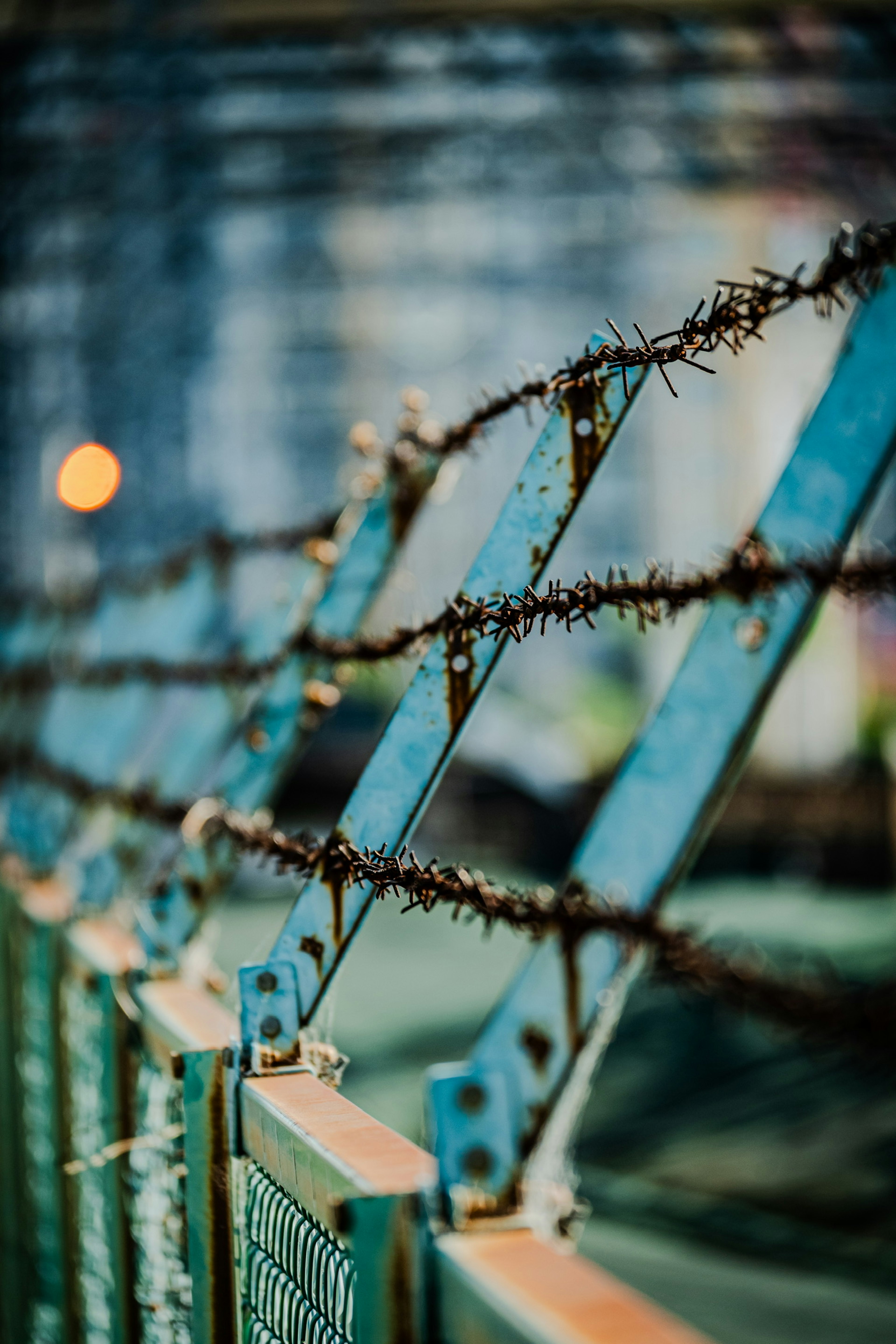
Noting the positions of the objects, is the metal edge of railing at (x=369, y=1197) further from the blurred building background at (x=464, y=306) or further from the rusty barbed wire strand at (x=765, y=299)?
the blurred building background at (x=464, y=306)

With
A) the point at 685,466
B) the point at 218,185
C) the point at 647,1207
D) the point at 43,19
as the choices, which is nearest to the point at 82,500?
the point at 647,1207

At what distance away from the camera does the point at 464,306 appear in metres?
16.5

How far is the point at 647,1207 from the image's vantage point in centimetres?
445

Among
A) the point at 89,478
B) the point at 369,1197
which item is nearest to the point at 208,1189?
the point at 369,1197

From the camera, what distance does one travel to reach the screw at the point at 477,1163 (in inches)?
42.5

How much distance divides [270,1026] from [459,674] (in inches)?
15.8

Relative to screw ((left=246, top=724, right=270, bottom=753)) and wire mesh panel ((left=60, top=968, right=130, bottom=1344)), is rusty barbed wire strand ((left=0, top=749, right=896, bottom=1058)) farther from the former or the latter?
wire mesh panel ((left=60, top=968, right=130, bottom=1344))

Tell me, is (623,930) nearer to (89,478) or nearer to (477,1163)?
(477,1163)

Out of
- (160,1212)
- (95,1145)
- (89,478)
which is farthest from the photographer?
Result: (89,478)

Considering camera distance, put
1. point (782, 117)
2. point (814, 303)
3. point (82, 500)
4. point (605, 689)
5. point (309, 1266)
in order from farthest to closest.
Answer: point (605, 689)
point (782, 117)
point (82, 500)
point (309, 1266)
point (814, 303)

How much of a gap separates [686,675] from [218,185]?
14892 mm

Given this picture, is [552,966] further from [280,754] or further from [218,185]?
[218,185]

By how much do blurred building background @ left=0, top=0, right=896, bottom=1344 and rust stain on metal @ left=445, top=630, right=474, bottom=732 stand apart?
21.5ft

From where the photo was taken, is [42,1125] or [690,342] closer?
[690,342]
